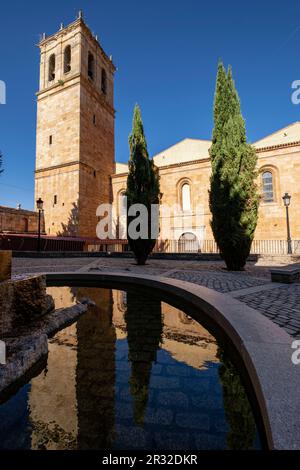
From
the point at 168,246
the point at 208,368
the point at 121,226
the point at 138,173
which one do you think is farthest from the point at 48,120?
the point at 208,368

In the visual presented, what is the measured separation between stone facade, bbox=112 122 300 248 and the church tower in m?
4.12

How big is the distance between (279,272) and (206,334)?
420 centimetres

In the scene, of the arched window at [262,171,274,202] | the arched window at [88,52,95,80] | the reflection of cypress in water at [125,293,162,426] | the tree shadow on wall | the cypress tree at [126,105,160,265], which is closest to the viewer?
the reflection of cypress in water at [125,293,162,426]

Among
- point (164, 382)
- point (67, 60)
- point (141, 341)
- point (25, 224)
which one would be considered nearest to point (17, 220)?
point (25, 224)

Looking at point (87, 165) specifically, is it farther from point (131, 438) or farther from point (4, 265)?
point (131, 438)

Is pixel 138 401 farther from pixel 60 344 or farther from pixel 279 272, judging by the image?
pixel 279 272

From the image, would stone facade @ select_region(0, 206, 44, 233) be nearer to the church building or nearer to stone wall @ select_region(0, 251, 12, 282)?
the church building

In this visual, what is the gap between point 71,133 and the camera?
2281cm

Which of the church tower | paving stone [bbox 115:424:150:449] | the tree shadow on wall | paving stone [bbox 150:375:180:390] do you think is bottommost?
paving stone [bbox 150:375:180:390]

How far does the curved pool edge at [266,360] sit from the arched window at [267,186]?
19.6 meters

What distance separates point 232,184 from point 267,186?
41.8 feet

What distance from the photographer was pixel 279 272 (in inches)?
249

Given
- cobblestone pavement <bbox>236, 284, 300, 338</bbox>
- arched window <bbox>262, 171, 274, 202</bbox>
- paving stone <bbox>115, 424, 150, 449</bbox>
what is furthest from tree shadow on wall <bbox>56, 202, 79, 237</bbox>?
paving stone <bbox>115, 424, 150, 449</bbox>

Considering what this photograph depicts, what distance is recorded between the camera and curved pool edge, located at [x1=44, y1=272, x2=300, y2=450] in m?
1.24
